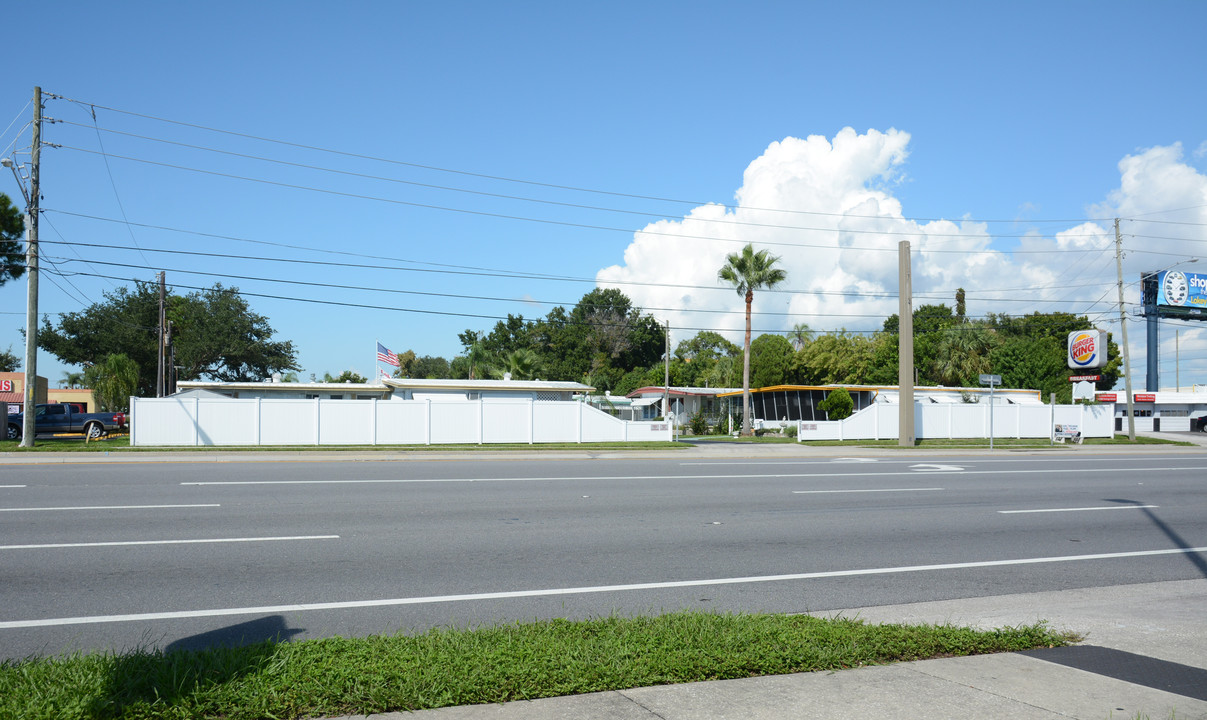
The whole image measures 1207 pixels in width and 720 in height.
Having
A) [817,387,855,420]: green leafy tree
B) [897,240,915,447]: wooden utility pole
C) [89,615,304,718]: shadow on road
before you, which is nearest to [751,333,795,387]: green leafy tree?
[817,387,855,420]: green leafy tree

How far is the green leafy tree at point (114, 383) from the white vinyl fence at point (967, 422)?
133ft

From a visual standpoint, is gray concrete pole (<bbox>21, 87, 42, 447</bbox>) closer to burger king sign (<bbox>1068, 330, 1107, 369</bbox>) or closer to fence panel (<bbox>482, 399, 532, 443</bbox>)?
fence panel (<bbox>482, 399, 532, 443</bbox>)

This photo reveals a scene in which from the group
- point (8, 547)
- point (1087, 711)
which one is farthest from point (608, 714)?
point (8, 547)

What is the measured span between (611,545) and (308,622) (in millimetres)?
4278

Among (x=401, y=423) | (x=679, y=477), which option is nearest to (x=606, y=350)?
(x=401, y=423)

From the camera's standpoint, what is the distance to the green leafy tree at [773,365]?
227ft

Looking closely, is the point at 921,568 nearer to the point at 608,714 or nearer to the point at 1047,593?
the point at 1047,593

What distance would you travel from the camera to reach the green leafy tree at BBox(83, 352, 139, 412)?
48.3m

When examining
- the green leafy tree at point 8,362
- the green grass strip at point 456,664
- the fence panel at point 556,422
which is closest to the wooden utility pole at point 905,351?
the fence panel at point 556,422

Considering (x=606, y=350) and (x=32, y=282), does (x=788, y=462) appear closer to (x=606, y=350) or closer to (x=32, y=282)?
(x=32, y=282)

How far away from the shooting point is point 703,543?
10102mm

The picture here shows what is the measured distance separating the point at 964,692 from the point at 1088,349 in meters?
47.8

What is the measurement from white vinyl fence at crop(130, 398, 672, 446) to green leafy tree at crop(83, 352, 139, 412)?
25828 millimetres

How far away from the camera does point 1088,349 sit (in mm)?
45156
